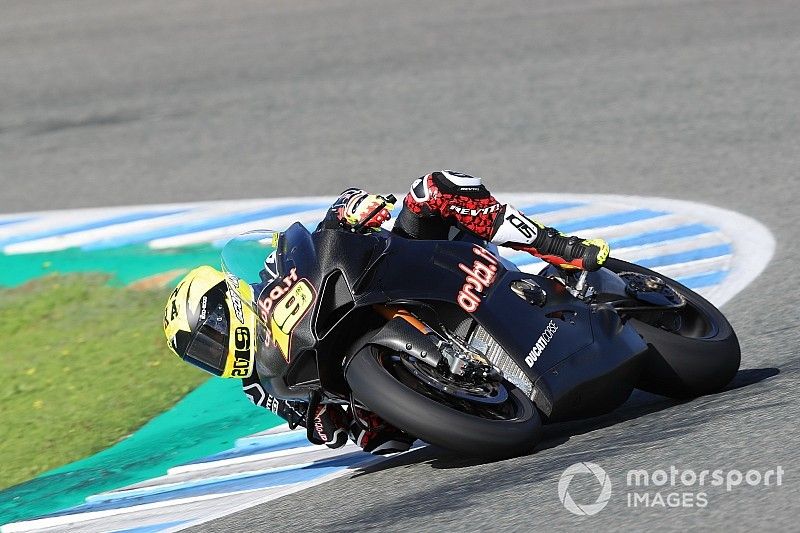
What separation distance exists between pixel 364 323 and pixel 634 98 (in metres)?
7.16

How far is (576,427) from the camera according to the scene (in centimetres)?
540

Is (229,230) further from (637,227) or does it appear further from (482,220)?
(482,220)

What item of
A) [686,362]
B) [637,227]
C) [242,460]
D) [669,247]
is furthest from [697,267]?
[242,460]

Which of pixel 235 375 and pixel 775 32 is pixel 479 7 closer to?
pixel 775 32

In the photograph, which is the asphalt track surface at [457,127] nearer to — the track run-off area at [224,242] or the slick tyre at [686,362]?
the slick tyre at [686,362]

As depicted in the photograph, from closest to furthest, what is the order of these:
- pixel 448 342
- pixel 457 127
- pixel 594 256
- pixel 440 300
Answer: pixel 448 342 < pixel 440 300 < pixel 594 256 < pixel 457 127

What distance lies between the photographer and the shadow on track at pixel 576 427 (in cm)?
515

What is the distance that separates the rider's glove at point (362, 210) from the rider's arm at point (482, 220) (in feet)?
0.81

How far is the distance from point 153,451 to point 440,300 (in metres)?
2.17

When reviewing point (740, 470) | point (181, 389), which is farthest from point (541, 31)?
point (740, 470)

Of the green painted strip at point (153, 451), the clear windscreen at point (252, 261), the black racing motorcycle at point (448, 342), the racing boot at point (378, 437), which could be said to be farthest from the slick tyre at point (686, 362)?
the green painted strip at point (153, 451)

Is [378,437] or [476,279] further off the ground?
[476,279]

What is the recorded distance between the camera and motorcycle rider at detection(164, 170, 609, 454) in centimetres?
521

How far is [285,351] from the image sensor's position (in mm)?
5039
